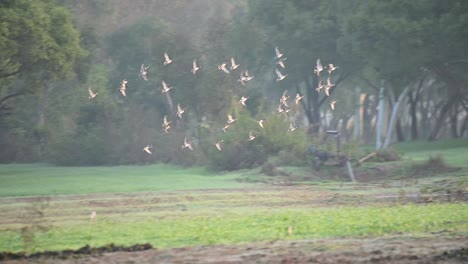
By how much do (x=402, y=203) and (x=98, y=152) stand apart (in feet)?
89.6

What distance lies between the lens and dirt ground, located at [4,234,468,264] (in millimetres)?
16516

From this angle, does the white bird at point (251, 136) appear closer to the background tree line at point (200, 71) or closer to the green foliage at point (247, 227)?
the background tree line at point (200, 71)

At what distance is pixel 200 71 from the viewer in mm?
54188

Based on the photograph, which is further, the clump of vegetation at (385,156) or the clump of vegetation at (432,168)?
the clump of vegetation at (385,156)

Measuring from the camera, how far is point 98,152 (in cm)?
5094

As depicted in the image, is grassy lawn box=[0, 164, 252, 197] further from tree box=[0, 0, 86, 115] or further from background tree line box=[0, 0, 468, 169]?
tree box=[0, 0, 86, 115]

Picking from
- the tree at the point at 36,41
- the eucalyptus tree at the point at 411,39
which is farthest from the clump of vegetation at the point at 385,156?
the tree at the point at 36,41

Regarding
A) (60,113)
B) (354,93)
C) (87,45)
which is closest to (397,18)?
(87,45)

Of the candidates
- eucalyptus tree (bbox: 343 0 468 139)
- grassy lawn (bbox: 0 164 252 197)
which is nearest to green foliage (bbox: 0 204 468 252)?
grassy lawn (bbox: 0 164 252 197)

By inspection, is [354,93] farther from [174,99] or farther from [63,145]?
[63,145]

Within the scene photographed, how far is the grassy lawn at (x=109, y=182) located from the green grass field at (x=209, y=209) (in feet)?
0.11

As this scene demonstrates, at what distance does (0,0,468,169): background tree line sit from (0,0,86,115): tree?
0.05 metres

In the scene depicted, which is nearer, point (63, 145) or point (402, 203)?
point (402, 203)

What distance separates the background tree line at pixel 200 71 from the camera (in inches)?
1578
